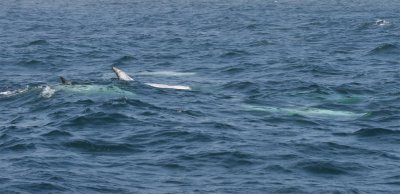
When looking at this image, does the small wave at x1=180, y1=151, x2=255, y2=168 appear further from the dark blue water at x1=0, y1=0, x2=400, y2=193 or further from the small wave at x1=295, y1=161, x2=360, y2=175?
the small wave at x1=295, y1=161, x2=360, y2=175

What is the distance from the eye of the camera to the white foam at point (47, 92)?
136 ft

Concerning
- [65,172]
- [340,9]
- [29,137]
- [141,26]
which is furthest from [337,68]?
[340,9]

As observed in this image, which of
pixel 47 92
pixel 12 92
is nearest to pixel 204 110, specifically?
pixel 47 92

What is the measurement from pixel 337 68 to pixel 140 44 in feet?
67.4

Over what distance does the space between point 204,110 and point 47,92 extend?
8913 millimetres

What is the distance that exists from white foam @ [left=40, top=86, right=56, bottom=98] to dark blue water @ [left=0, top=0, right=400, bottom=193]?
0.07 meters

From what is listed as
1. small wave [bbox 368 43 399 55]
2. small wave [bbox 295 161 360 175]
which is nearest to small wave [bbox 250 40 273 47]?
small wave [bbox 368 43 399 55]

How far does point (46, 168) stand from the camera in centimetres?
2788

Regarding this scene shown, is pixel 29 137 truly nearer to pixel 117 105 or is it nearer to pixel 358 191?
pixel 117 105

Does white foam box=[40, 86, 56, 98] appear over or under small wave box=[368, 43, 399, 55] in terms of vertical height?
over

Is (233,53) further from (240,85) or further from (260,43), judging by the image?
(240,85)

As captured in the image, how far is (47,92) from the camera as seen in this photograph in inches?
1655

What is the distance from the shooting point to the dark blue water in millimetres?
27172

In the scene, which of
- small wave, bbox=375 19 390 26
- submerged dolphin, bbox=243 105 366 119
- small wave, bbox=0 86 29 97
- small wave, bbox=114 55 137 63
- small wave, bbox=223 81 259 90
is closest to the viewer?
submerged dolphin, bbox=243 105 366 119
